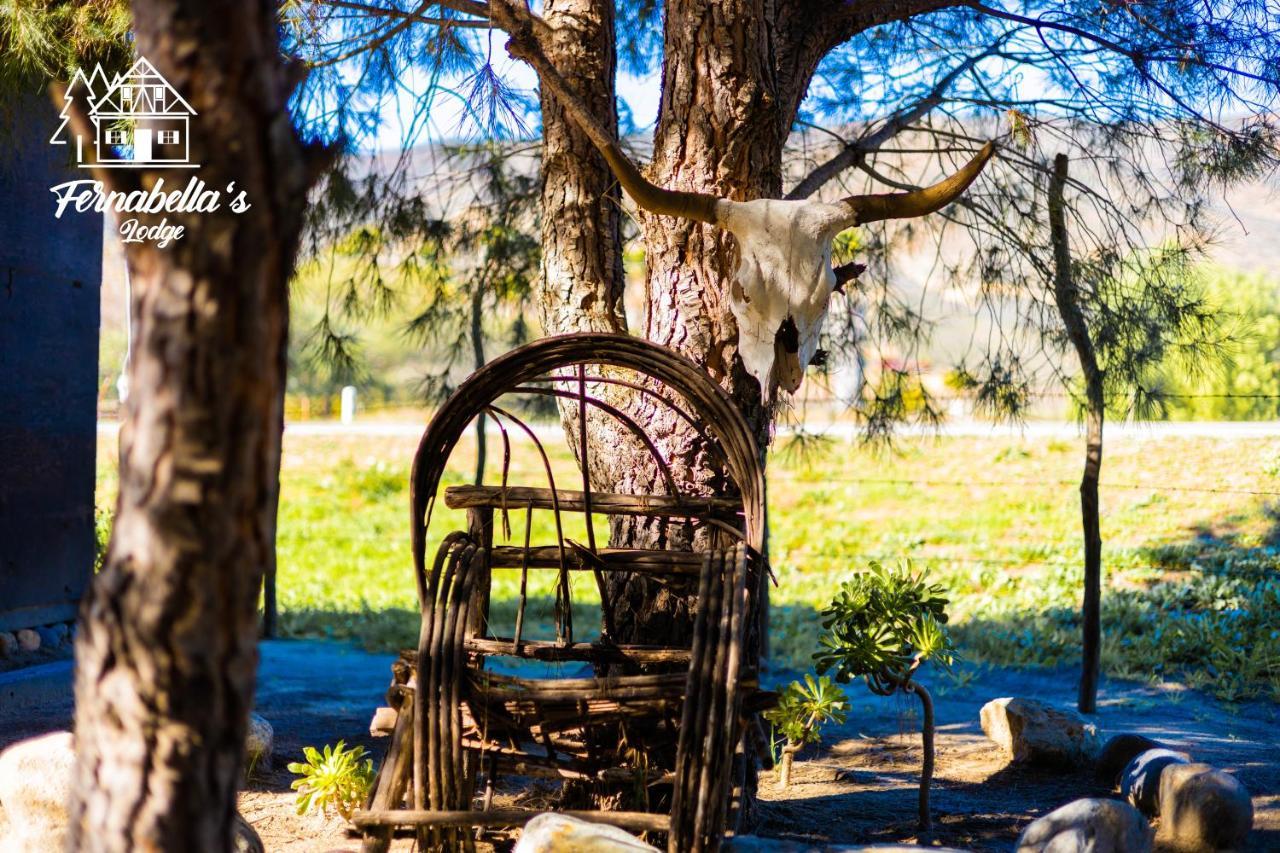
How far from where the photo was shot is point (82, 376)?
16.8 ft

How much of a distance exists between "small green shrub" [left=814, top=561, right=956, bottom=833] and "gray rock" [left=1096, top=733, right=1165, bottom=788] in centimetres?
93

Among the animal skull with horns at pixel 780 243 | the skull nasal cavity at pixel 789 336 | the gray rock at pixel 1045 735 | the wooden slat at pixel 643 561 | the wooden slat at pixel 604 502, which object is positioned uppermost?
the animal skull with horns at pixel 780 243

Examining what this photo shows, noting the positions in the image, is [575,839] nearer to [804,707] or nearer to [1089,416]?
[804,707]

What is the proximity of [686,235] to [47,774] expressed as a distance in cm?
233

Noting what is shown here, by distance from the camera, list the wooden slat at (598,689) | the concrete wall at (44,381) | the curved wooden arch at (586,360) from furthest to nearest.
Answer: the concrete wall at (44,381) < the curved wooden arch at (586,360) < the wooden slat at (598,689)

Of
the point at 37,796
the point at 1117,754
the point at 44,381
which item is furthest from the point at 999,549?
the point at 37,796

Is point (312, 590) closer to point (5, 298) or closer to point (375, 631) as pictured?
point (375, 631)

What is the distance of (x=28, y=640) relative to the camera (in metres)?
4.88

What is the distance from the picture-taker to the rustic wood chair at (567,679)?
8.13 ft

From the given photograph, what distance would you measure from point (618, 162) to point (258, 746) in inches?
96.1

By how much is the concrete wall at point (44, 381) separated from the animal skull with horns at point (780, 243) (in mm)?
2763

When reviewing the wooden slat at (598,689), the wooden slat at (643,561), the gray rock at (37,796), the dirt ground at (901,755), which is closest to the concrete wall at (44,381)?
the dirt ground at (901,755)

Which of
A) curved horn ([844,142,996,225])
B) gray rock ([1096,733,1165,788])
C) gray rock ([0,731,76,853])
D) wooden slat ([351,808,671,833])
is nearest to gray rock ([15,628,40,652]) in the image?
gray rock ([0,731,76,853])

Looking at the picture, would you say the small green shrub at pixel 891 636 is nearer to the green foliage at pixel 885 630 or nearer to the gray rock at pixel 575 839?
the green foliage at pixel 885 630
